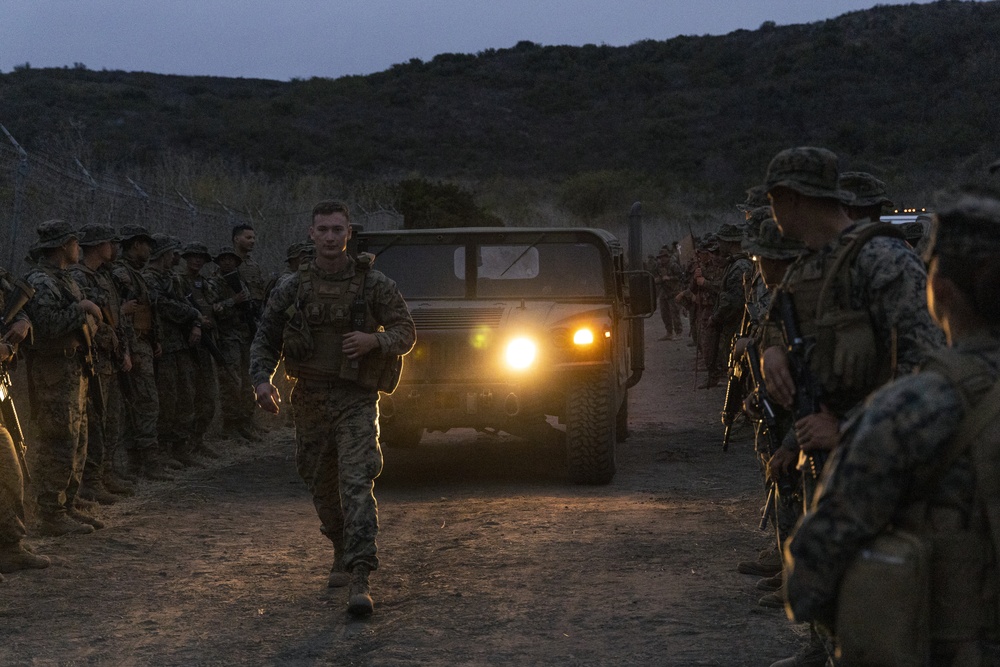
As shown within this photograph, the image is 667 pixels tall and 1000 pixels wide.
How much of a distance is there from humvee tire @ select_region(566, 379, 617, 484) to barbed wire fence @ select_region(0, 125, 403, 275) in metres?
4.11

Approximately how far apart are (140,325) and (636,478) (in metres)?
3.75

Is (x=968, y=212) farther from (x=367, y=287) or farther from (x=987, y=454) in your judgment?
(x=367, y=287)

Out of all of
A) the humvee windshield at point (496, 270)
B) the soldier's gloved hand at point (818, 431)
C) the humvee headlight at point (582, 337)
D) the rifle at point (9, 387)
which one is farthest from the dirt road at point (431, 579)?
the soldier's gloved hand at point (818, 431)

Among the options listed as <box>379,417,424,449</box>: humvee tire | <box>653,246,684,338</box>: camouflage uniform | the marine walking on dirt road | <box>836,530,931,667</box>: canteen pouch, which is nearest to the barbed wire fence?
<box>379,417,424,449</box>: humvee tire

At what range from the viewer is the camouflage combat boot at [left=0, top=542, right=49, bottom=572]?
6.36 meters

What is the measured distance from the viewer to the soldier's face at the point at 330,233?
575 centimetres

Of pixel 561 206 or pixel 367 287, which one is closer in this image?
pixel 367 287

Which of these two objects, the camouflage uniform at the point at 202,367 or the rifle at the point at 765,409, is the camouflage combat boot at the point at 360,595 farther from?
the camouflage uniform at the point at 202,367

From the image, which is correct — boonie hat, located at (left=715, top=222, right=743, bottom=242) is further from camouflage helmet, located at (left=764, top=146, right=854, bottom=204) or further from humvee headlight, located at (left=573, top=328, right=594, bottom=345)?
camouflage helmet, located at (left=764, top=146, right=854, bottom=204)

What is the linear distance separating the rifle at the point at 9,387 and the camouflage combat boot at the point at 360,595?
2.11m

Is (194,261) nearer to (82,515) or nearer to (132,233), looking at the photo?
(132,233)

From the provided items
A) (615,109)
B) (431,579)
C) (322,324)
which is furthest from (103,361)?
(615,109)

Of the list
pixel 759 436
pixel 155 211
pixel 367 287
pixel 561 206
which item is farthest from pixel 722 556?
pixel 561 206

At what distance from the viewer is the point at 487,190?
50.4 metres
